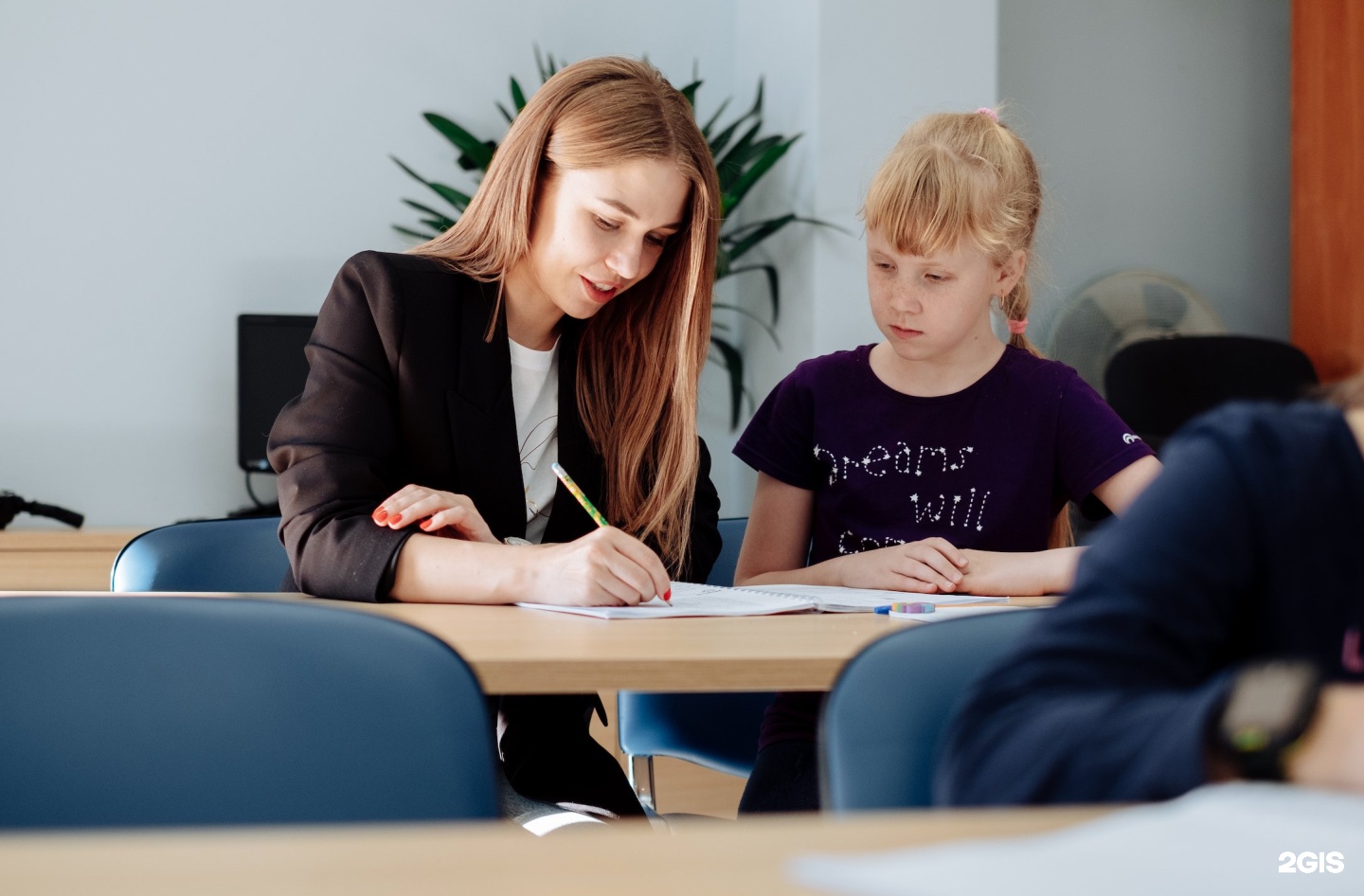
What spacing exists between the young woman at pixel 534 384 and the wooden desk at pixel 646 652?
0.16m

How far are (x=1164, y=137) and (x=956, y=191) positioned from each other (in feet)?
8.26

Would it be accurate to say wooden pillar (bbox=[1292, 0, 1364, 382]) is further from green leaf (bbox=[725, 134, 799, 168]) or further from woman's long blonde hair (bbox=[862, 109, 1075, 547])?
woman's long blonde hair (bbox=[862, 109, 1075, 547])

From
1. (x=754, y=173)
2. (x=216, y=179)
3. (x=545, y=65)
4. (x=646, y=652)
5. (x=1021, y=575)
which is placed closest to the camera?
(x=646, y=652)

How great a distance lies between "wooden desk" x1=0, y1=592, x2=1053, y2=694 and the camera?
0.87m

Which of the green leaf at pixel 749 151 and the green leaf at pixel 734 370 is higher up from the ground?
the green leaf at pixel 749 151

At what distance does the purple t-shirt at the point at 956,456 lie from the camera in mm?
1548

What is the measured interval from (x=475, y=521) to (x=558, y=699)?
27cm

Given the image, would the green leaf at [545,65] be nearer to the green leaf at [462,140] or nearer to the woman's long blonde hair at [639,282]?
the green leaf at [462,140]

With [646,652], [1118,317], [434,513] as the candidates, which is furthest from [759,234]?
[646,652]

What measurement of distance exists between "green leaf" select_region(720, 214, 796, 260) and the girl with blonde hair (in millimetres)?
1348

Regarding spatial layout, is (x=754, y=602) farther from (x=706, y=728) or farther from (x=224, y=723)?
(x=224, y=723)

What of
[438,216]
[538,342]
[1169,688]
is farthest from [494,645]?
[438,216]

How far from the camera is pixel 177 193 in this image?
3.32 meters

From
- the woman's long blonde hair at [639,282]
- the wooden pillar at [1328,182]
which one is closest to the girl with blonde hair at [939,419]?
the woman's long blonde hair at [639,282]
